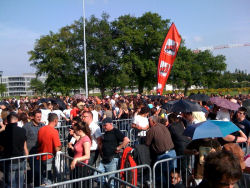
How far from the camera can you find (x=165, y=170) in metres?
4.99

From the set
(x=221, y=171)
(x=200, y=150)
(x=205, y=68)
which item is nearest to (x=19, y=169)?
(x=200, y=150)

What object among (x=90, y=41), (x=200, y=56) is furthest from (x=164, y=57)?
(x=200, y=56)

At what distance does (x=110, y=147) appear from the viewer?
5305mm

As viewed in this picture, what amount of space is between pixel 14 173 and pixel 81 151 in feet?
5.17

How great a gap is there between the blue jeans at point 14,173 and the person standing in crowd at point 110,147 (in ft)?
5.33

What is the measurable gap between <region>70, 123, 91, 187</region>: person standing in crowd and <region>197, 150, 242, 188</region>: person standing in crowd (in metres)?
2.61

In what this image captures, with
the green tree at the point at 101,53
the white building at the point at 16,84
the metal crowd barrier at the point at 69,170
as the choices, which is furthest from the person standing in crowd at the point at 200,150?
the white building at the point at 16,84

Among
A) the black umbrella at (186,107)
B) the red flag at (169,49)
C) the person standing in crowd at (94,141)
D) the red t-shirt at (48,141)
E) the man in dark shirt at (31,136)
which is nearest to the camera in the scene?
the red t-shirt at (48,141)

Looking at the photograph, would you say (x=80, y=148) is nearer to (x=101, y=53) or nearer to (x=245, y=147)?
(x=245, y=147)

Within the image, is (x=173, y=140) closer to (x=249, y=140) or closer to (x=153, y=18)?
(x=249, y=140)

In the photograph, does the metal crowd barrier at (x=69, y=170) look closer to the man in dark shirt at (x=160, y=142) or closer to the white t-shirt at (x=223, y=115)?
the man in dark shirt at (x=160, y=142)

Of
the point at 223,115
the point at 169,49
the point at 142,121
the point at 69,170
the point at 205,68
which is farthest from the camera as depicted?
the point at 205,68

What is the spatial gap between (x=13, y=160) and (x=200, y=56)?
63879 millimetres

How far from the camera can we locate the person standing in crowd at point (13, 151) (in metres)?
5.17
